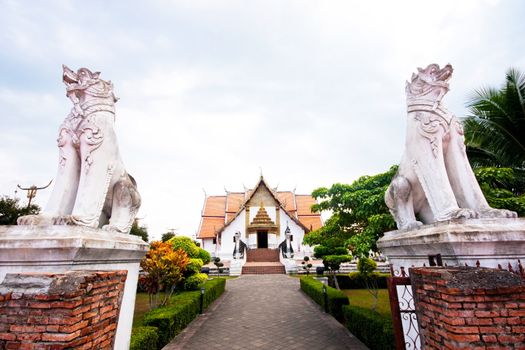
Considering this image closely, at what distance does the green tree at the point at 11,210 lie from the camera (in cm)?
1590

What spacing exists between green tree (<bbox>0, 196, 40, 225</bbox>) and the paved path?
14.0 m

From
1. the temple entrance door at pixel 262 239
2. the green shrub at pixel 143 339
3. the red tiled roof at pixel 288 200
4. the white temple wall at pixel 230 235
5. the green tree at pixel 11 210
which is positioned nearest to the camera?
the green shrub at pixel 143 339

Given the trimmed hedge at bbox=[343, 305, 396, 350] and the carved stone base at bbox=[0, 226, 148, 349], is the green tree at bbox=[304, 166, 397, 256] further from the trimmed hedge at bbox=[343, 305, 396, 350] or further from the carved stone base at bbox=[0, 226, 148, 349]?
the carved stone base at bbox=[0, 226, 148, 349]

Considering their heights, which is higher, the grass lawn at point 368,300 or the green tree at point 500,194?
the green tree at point 500,194

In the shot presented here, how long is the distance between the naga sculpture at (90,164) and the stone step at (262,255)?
2074 cm

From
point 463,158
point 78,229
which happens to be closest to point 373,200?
point 463,158

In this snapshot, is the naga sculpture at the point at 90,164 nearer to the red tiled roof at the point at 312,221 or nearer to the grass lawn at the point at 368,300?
the grass lawn at the point at 368,300

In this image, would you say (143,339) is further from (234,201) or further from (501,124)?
(234,201)

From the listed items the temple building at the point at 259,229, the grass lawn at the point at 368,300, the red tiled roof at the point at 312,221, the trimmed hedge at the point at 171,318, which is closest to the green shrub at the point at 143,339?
the trimmed hedge at the point at 171,318

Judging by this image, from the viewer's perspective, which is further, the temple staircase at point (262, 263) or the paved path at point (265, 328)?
the temple staircase at point (262, 263)

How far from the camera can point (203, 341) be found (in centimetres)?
577

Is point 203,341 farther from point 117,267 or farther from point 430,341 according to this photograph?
point 430,341

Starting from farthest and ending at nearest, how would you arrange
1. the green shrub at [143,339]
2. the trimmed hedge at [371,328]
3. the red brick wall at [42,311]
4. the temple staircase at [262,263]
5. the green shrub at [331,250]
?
1. the temple staircase at [262,263]
2. the green shrub at [331,250]
3. the trimmed hedge at [371,328]
4. the green shrub at [143,339]
5. the red brick wall at [42,311]

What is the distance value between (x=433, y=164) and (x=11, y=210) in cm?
2101
